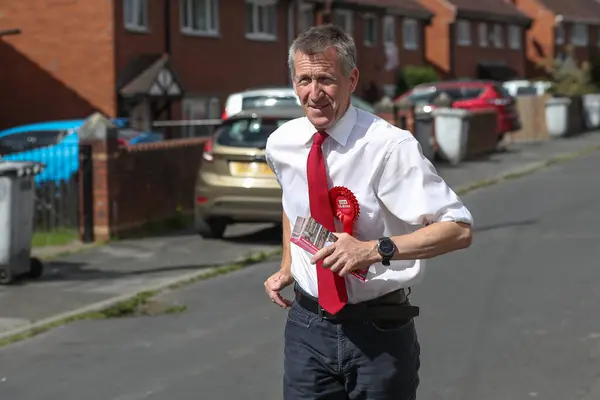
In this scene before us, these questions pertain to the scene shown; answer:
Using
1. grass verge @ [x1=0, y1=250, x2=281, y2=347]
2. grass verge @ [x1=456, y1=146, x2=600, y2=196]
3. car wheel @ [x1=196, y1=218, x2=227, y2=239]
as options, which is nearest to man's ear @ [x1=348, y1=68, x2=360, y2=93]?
grass verge @ [x1=0, y1=250, x2=281, y2=347]

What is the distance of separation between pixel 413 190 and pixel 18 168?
311 inches

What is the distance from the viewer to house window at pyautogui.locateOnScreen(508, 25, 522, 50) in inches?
2323

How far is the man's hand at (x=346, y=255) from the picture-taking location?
11.5ft

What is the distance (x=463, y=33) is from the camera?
176ft

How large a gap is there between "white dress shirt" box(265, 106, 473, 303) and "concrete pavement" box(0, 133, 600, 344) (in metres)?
5.34

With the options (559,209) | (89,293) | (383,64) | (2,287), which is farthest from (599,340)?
(383,64)

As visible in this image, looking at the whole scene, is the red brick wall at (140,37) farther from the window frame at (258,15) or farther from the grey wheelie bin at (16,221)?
the grey wheelie bin at (16,221)

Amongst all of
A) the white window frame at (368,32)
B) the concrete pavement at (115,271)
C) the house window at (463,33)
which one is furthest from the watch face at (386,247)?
the house window at (463,33)

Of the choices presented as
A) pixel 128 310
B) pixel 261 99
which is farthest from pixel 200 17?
pixel 128 310

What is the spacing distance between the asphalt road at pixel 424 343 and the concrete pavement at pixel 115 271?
491mm

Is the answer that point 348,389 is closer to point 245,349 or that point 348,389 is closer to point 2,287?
point 245,349

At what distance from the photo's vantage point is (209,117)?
1228 inches

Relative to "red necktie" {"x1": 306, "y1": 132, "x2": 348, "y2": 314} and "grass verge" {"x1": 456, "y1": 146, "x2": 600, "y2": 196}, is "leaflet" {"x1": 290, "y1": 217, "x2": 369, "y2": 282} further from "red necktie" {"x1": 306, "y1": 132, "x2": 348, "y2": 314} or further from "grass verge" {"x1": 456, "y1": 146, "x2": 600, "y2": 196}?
"grass verge" {"x1": 456, "y1": 146, "x2": 600, "y2": 196}

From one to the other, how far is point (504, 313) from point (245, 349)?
216 centimetres
